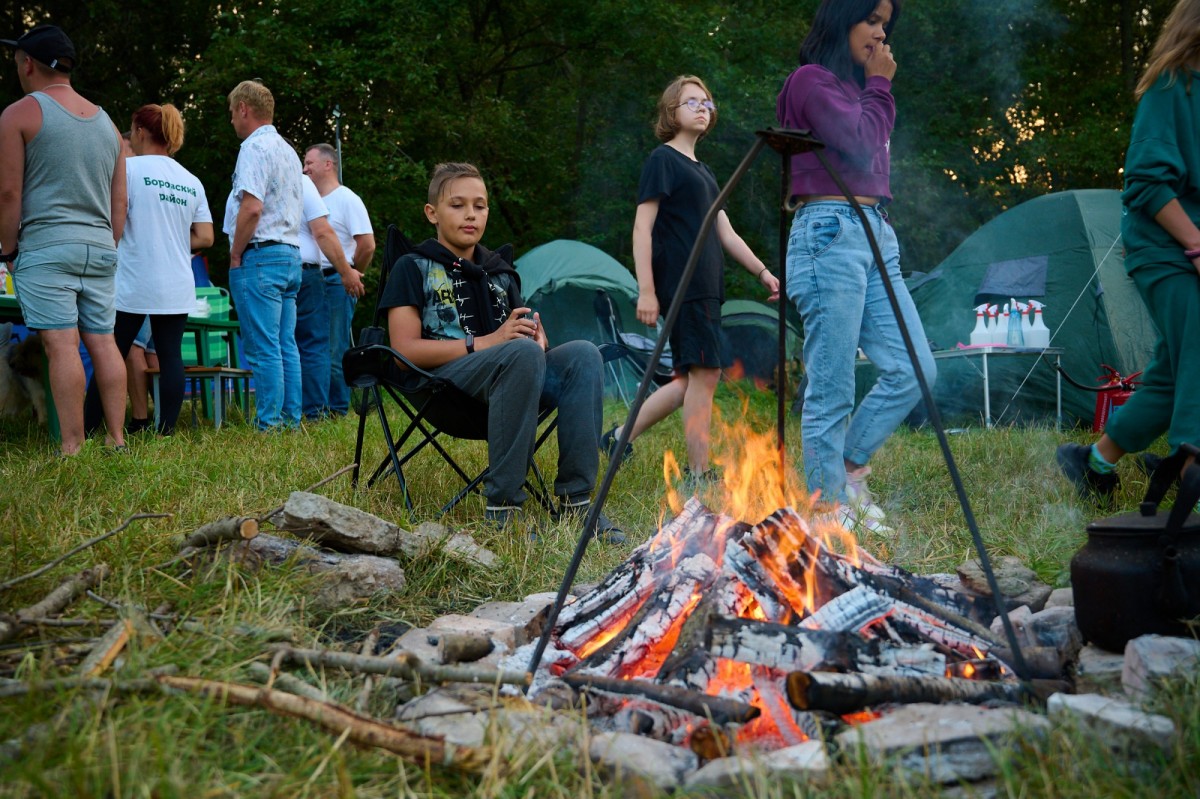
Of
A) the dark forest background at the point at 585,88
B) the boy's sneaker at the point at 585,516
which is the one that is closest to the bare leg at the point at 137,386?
the boy's sneaker at the point at 585,516

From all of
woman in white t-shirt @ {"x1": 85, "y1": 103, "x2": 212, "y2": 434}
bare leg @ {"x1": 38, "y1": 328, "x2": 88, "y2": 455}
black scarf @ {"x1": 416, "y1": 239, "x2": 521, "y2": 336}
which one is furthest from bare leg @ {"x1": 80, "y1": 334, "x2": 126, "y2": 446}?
black scarf @ {"x1": 416, "y1": 239, "x2": 521, "y2": 336}

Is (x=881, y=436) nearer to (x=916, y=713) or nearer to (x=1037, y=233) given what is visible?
(x=916, y=713)

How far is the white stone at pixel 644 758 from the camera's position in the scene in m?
1.63

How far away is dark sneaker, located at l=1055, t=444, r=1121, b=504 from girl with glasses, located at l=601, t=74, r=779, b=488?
1441 millimetres

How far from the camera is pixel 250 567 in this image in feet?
8.36

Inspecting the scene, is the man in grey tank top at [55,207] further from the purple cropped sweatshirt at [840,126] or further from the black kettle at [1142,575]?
the black kettle at [1142,575]

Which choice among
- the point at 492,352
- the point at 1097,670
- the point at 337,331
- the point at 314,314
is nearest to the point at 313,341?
the point at 314,314

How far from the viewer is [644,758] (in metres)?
1.68

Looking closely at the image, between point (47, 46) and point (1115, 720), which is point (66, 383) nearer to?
point (47, 46)

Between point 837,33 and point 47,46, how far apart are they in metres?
3.45

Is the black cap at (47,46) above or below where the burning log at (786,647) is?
above

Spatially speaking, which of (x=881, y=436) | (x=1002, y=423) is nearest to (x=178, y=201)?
(x=881, y=436)

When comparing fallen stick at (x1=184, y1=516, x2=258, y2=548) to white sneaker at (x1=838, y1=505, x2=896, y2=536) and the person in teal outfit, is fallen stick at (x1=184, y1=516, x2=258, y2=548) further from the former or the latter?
the person in teal outfit

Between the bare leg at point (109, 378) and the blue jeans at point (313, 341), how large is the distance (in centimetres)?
203
